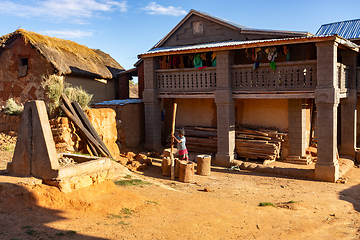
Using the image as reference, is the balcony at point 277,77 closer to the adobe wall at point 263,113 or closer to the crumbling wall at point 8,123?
the adobe wall at point 263,113

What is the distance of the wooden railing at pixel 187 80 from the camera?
16.0 metres

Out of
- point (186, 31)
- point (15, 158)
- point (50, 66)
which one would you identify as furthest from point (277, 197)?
point (50, 66)

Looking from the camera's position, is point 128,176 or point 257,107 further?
point 257,107

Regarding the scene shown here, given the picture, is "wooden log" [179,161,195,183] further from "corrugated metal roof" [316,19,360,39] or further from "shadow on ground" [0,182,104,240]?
"corrugated metal roof" [316,19,360,39]

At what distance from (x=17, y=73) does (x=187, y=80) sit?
33.0ft

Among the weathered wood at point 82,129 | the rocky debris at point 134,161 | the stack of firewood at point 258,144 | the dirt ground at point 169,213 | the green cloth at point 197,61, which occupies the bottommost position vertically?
the dirt ground at point 169,213

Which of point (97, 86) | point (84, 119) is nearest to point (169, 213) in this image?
point (84, 119)

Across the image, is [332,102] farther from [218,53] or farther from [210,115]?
[210,115]

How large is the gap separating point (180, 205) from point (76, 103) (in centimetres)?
691

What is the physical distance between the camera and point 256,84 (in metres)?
15.0

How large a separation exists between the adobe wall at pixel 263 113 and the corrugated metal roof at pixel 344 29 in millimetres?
5897

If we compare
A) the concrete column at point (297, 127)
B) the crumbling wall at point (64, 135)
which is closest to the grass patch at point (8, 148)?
the crumbling wall at point (64, 135)

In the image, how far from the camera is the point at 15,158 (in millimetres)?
8555

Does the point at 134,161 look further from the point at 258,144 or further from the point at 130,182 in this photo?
the point at 258,144
